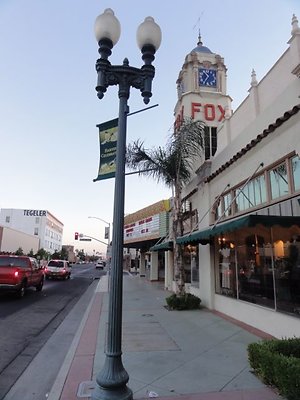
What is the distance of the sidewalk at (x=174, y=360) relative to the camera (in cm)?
496

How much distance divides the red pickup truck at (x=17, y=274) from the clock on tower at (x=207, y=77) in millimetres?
12370

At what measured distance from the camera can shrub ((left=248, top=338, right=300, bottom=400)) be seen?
437 centimetres

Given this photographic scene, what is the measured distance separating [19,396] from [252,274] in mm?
6752

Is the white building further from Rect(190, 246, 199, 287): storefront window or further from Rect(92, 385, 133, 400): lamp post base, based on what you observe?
Rect(92, 385, 133, 400): lamp post base

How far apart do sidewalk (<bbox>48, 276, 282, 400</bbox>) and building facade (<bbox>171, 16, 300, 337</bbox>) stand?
1043 mm

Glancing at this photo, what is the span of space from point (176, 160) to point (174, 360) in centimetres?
834

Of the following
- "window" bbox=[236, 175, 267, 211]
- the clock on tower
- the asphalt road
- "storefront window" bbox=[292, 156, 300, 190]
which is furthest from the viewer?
the clock on tower

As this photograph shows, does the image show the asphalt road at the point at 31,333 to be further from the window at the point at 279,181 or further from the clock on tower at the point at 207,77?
the clock on tower at the point at 207,77

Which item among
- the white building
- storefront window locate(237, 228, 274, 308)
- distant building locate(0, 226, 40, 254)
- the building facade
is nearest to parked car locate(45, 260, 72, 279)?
the building facade

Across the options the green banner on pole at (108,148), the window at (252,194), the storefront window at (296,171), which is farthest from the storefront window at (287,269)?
the green banner on pole at (108,148)

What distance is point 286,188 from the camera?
26.4 feet

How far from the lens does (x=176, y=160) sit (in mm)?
13422

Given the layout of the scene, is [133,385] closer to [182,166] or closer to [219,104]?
[182,166]

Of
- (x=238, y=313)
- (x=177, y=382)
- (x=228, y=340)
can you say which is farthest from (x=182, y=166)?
(x=177, y=382)
